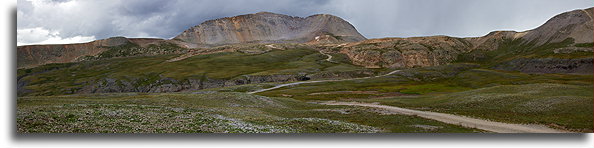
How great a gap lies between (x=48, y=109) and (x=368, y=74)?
492ft

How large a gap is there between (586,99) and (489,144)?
20203 millimetres

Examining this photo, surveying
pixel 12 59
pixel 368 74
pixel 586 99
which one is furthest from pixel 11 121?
pixel 368 74

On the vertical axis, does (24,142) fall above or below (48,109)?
below

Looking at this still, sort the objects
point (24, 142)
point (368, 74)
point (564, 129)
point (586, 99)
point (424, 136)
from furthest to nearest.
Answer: point (368, 74) < point (586, 99) < point (564, 129) < point (424, 136) < point (24, 142)

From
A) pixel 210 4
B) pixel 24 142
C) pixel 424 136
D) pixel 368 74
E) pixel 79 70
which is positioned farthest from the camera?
pixel 79 70

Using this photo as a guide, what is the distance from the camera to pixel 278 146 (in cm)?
2483

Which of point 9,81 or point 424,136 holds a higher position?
point 9,81

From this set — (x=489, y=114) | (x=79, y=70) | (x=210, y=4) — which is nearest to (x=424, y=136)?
(x=489, y=114)

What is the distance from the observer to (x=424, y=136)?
25.5 m

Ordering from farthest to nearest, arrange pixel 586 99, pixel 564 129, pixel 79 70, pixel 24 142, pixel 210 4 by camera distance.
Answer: pixel 79 70 < pixel 210 4 < pixel 586 99 < pixel 564 129 < pixel 24 142

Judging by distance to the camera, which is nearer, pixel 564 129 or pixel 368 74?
pixel 564 129

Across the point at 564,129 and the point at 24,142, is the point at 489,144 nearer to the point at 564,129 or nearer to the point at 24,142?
the point at 564,129

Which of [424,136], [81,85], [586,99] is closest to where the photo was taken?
[424,136]

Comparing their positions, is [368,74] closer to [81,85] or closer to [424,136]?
[81,85]
